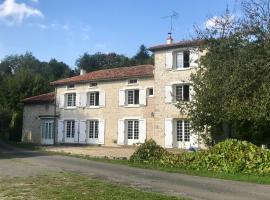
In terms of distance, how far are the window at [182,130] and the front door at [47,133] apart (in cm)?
1318

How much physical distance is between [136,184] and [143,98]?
20995mm

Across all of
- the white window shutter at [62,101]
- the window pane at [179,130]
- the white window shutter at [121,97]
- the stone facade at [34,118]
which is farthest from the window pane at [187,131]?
the stone facade at [34,118]

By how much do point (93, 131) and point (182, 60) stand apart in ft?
33.8

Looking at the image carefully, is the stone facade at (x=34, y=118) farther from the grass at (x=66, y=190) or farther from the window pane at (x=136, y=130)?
the grass at (x=66, y=190)

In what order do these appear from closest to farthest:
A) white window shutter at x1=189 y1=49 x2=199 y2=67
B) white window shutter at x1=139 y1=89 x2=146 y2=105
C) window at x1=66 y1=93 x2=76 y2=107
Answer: white window shutter at x1=189 y1=49 x2=199 y2=67 < white window shutter at x1=139 y1=89 x2=146 y2=105 < window at x1=66 y1=93 x2=76 y2=107

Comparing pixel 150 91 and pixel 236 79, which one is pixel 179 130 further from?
pixel 236 79

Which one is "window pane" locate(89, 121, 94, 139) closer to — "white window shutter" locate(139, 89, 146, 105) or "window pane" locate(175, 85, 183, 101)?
"white window shutter" locate(139, 89, 146, 105)

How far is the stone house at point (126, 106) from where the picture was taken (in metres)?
31.7

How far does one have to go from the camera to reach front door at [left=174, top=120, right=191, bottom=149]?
31.3 meters

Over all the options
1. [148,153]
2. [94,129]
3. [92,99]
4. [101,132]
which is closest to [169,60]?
[101,132]

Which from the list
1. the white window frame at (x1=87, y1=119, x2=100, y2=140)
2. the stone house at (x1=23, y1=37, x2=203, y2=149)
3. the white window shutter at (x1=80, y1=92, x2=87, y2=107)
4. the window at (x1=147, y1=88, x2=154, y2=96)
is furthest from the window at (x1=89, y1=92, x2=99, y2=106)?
the window at (x1=147, y1=88, x2=154, y2=96)

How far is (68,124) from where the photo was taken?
39094mm

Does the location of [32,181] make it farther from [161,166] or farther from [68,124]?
[68,124]

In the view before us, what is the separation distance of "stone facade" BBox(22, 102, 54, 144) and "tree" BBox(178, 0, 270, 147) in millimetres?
18154
